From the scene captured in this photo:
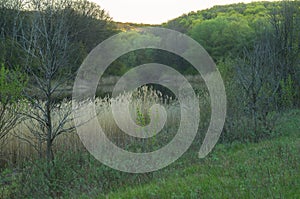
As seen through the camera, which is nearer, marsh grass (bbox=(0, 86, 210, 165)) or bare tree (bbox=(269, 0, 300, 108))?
marsh grass (bbox=(0, 86, 210, 165))

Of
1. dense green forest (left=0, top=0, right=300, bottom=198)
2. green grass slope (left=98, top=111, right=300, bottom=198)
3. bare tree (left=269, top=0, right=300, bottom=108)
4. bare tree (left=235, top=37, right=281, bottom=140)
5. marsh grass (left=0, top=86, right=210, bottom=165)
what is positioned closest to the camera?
green grass slope (left=98, top=111, right=300, bottom=198)

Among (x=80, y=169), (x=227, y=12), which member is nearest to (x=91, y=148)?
(x=80, y=169)

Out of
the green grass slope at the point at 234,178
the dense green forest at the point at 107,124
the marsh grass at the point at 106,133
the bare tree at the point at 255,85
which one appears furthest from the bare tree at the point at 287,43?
the green grass slope at the point at 234,178

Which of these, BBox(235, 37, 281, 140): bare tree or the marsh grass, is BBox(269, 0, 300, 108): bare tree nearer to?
BBox(235, 37, 281, 140): bare tree

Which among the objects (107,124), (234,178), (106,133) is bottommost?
(106,133)

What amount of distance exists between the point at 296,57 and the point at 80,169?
11.5 meters

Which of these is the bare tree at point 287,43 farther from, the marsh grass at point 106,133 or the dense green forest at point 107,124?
the marsh grass at point 106,133

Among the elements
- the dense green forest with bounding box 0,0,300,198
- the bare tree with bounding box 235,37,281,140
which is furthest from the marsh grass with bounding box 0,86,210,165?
the bare tree with bounding box 235,37,281,140

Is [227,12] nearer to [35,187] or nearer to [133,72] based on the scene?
[133,72]

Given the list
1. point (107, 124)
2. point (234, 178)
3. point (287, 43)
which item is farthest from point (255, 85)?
point (287, 43)

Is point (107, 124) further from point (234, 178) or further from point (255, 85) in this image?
point (234, 178)

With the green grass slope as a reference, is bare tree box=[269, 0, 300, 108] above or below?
above

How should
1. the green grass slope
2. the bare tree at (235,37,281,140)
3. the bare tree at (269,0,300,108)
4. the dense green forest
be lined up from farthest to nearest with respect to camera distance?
the bare tree at (269,0,300,108) → the bare tree at (235,37,281,140) → the dense green forest → the green grass slope

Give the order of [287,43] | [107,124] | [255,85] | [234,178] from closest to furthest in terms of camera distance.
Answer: [234,178] → [107,124] → [255,85] → [287,43]
